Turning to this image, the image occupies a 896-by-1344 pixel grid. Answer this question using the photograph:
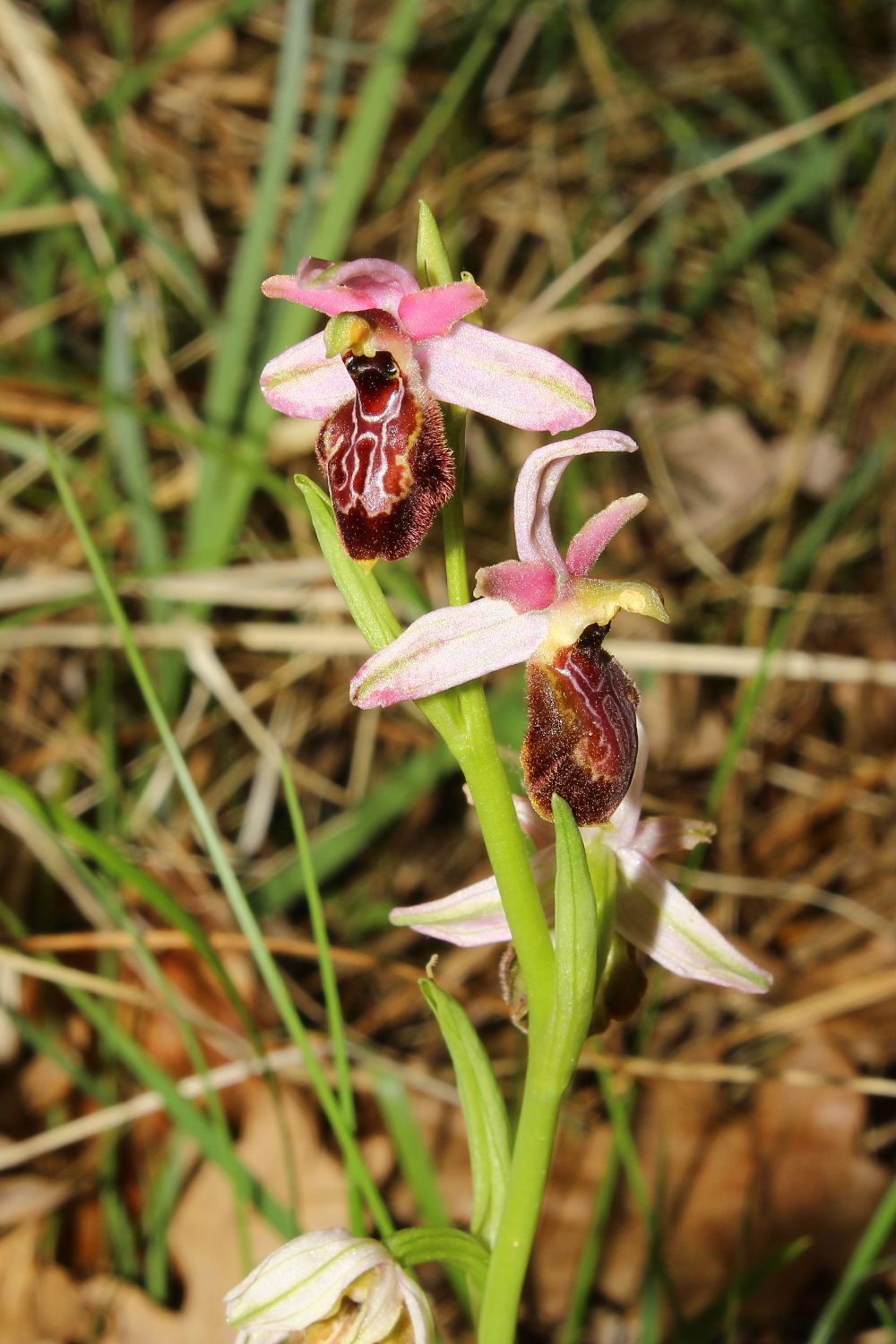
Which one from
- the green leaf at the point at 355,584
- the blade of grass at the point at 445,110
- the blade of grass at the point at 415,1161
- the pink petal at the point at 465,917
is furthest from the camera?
the blade of grass at the point at 445,110

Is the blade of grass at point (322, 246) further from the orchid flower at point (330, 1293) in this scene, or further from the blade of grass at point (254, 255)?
the orchid flower at point (330, 1293)

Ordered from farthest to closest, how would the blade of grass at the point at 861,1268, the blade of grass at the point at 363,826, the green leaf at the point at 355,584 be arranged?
the blade of grass at the point at 363,826 < the blade of grass at the point at 861,1268 < the green leaf at the point at 355,584

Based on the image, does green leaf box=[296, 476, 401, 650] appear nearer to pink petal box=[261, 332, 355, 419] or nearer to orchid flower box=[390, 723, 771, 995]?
pink petal box=[261, 332, 355, 419]

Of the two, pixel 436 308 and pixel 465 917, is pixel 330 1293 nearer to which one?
pixel 465 917

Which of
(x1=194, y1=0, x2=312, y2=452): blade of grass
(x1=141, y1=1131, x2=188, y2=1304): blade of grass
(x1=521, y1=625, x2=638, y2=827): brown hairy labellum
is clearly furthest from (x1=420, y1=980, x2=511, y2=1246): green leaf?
(x1=194, y1=0, x2=312, y2=452): blade of grass

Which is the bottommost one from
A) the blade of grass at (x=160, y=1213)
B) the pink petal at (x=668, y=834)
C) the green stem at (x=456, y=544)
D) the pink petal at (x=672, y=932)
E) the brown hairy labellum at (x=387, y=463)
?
the blade of grass at (x=160, y=1213)

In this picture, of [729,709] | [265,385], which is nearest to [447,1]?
[729,709]

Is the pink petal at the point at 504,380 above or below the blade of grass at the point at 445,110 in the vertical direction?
above

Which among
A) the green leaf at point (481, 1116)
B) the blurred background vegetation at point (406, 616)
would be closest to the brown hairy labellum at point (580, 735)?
the green leaf at point (481, 1116)

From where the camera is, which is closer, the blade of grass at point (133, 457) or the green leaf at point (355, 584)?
the green leaf at point (355, 584)
